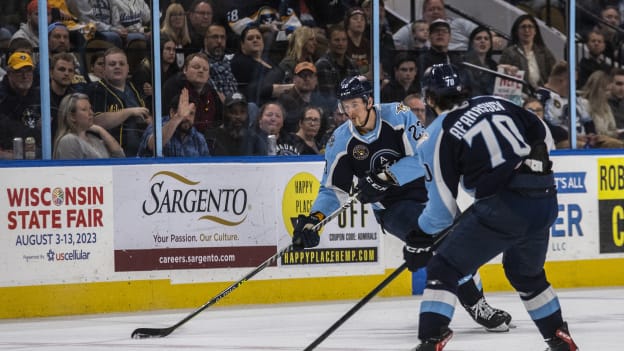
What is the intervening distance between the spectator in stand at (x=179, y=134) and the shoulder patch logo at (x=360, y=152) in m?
1.70

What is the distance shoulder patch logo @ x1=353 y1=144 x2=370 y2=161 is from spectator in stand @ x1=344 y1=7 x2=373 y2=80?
1.85m

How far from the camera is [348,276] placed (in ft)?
25.2

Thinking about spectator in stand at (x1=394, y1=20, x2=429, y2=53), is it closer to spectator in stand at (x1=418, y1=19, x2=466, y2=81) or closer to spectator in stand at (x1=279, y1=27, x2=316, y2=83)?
spectator in stand at (x1=418, y1=19, x2=466, y2=81)

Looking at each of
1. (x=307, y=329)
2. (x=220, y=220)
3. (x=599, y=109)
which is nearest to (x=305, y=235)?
(x=307, y=329)

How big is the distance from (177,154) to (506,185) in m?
3.45

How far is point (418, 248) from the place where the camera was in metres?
4.65

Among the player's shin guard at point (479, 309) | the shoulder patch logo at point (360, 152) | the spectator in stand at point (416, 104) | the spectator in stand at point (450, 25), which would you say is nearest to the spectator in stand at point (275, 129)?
the spectator in stand at point (416, 104)

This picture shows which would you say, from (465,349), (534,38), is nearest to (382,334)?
(465,349)

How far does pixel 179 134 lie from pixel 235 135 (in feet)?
1.21

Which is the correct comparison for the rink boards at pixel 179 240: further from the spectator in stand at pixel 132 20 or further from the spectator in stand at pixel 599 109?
the spectator in stand at pixel 132 20

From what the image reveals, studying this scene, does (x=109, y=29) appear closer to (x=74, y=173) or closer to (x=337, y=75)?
(x=74, y=173)

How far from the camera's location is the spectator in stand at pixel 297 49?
7.68 metres

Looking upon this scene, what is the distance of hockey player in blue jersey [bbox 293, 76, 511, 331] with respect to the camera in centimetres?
596

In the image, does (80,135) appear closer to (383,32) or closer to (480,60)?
(383,32)
